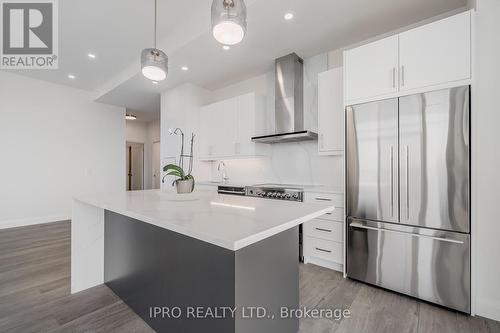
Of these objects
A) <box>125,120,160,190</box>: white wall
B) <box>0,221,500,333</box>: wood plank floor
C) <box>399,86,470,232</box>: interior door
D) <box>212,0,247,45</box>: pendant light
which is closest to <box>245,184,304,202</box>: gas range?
<box>0,221,500,333</box>: wood plank floor

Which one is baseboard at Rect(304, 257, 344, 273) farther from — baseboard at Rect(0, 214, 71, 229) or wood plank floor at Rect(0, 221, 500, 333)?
baseboard at Rect(0, 214, 71, 229)

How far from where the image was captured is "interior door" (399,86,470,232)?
1.78 m

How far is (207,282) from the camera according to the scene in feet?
3.98

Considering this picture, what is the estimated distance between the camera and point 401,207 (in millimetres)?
2039

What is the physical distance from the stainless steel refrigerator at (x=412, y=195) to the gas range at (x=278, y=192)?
610mm

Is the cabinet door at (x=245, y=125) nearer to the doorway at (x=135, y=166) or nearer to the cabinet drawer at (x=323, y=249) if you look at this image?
the cabinet drawer at (x=323, y=249)

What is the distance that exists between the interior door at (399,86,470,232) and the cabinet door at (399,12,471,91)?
137mm

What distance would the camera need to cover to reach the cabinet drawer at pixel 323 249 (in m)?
2.54

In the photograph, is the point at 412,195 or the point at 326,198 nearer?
the point at 412,195

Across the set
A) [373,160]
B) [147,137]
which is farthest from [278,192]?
[147,137]

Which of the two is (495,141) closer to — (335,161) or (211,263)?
(335,161)

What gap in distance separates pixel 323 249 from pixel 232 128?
7.74 feet

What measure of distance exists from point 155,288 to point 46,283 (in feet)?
4.95

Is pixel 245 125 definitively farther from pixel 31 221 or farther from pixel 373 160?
pixel 31 221
